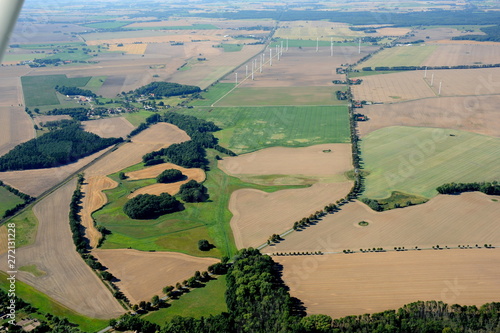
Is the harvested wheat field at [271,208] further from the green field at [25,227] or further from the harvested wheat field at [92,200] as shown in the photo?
the green field at [25,227]

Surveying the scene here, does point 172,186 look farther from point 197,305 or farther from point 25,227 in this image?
point 197,305

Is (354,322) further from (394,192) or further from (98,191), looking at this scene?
(98,191)

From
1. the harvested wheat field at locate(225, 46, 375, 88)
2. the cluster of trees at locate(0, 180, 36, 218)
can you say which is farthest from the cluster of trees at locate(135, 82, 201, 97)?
the cluster of trees at locate(0, 180, 36, 218)

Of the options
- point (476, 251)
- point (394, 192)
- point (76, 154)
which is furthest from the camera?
point (76, 154)

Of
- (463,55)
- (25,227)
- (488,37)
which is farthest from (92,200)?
(488,37)

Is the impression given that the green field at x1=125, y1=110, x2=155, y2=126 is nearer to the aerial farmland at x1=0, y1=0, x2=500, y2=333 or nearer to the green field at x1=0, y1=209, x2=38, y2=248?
the aerial farmland at x1=0, y1=0, x2=500, y2=333

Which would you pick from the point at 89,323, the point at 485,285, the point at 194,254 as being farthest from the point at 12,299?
the point at 485,285
